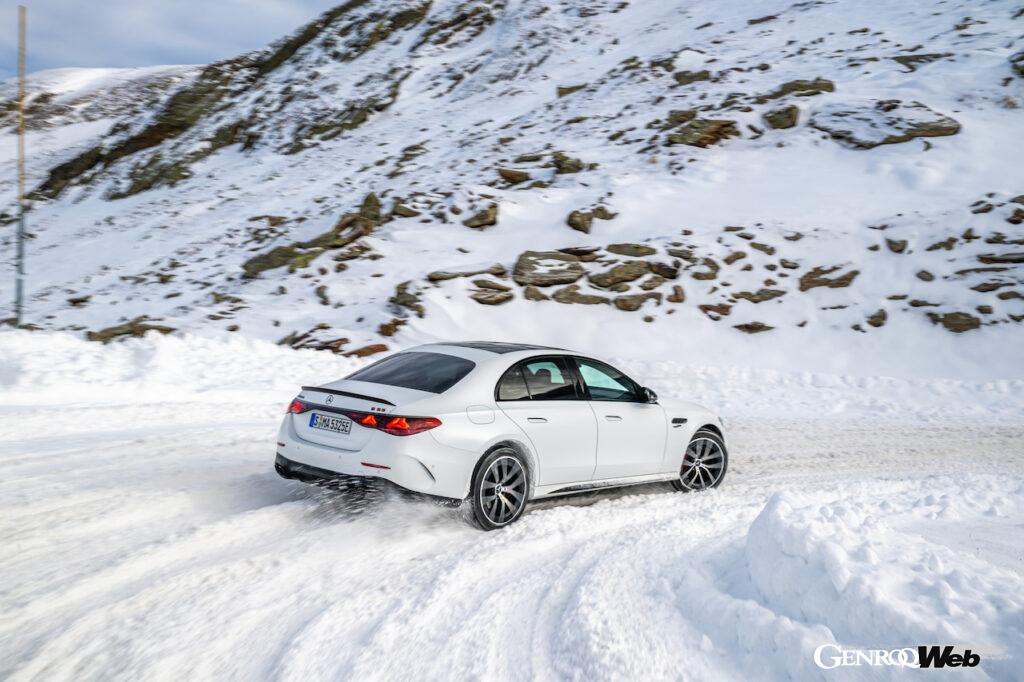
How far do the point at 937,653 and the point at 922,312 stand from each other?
13.8 metres

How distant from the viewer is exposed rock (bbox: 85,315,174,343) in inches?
564

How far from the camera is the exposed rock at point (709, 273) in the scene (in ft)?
53.7

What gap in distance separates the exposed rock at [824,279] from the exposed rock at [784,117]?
7418 millimetres

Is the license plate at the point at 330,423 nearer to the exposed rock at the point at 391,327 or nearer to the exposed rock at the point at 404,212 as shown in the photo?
the exposed rock at the point at 391,327

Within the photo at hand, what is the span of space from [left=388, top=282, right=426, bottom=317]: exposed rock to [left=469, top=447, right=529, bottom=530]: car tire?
992 cm

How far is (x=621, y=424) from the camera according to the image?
6.34m

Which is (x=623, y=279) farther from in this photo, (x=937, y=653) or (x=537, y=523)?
(x=937, y=653)

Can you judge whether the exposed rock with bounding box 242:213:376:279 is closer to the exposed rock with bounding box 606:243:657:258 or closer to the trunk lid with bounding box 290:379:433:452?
the exposed rock with bounding box 606:243:657:258

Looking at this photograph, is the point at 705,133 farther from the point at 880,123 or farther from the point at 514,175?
the point at 514,175

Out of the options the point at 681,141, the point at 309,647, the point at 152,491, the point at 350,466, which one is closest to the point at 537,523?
the point at 350,466

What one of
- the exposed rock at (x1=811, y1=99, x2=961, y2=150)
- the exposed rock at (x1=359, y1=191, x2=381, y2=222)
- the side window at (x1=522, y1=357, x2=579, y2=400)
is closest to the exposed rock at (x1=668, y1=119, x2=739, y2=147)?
the exposed rock at (x1=811, y1=99, x2=961, y2=150)

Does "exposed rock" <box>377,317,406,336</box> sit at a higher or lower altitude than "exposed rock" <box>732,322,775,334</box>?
lower

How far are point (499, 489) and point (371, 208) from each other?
15.7 m

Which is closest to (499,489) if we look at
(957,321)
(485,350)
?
(485,350)
